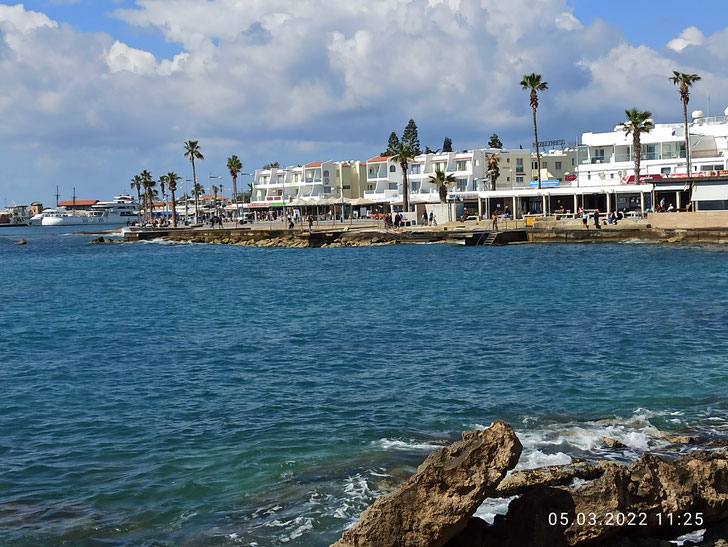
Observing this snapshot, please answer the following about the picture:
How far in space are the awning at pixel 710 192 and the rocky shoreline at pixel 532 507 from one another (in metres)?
54.9

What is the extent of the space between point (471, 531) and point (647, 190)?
223 feet

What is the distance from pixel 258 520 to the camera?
11398 millimetres

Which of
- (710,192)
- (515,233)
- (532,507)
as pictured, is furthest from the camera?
(515,233)

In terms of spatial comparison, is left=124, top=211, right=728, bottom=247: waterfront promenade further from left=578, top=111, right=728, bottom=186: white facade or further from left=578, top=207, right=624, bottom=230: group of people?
left=578, top=111, right=728, bottom=186: white facade

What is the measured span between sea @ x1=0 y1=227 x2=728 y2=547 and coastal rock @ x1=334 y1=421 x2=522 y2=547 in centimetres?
258

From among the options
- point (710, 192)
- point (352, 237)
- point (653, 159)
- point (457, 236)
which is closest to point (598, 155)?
point (653, 159)

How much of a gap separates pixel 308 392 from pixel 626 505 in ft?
36.1

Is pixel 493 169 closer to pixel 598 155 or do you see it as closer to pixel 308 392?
pixel 598 155

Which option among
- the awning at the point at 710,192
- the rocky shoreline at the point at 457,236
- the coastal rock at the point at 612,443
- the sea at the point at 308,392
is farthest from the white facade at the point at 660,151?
the coastal rock at the point at 612,443

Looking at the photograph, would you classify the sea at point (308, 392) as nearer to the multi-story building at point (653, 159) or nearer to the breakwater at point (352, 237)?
the breakwater at point (352, 237)

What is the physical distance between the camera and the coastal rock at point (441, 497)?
8094 mm

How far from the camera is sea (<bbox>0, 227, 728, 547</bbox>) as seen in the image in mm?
12234

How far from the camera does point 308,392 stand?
739 inches

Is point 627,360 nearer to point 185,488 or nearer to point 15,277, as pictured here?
point 185,488
